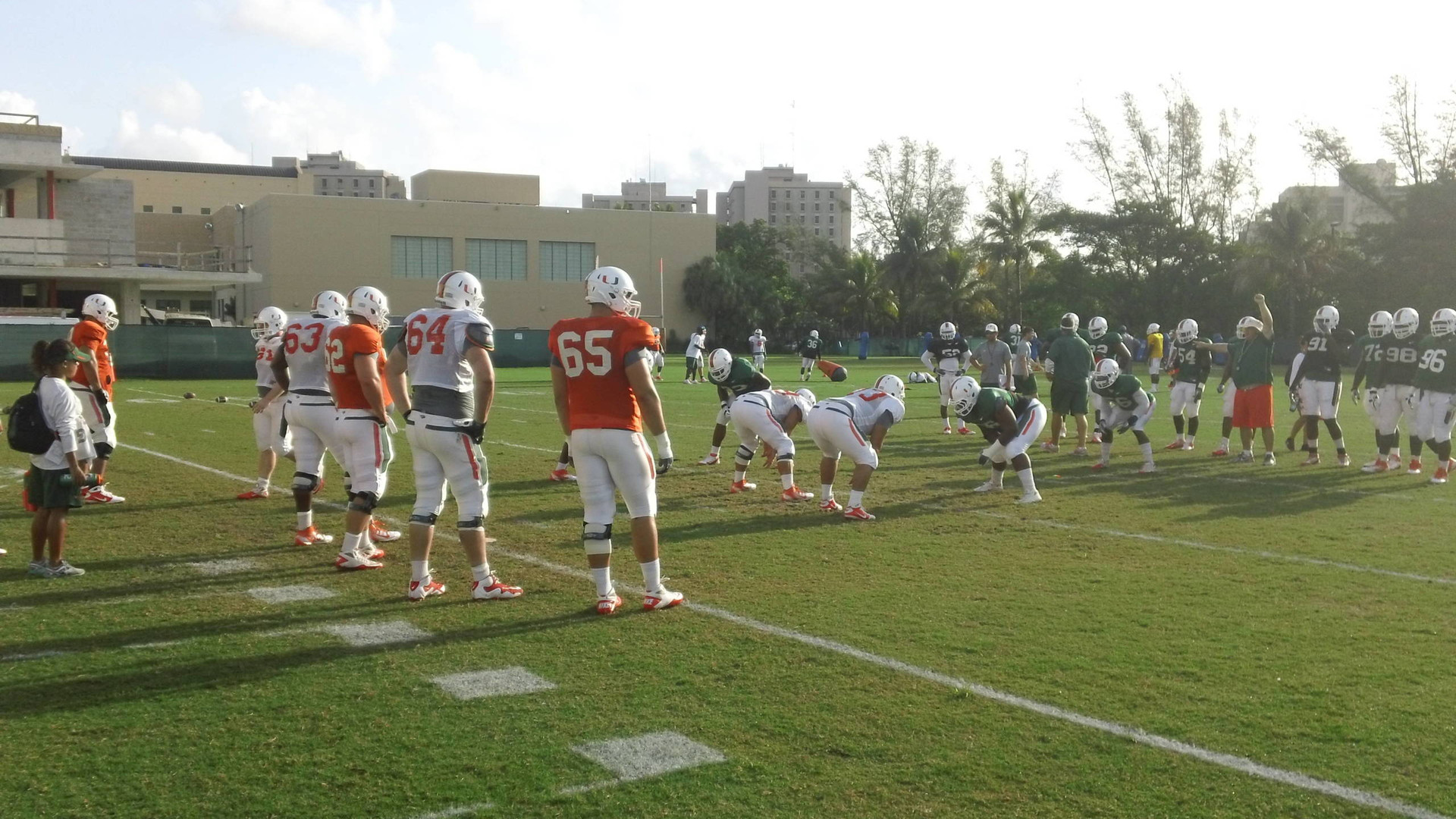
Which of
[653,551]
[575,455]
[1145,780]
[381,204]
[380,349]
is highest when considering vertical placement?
[381,204]

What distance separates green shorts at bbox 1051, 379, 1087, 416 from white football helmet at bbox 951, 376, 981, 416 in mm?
4775

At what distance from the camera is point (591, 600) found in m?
7.46

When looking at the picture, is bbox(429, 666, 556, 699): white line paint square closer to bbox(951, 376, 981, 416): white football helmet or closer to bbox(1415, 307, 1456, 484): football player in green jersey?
bbox(951, 376, 981, 416): white football helmet

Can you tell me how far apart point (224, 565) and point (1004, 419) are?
7.05m

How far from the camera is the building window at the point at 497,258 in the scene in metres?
62.0

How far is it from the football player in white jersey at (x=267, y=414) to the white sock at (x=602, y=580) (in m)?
5.69

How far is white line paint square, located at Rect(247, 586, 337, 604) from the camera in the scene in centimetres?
750

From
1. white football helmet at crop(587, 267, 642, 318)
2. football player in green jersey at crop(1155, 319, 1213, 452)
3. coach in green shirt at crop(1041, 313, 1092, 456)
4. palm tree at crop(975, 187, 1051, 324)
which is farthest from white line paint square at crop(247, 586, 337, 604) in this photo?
palm tree at crop(975, 187, 1051, 324)

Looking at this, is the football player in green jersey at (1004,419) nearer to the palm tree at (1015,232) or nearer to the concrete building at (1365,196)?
the concrete building at (1365,196)

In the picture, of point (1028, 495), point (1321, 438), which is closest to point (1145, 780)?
point (1028, 495)

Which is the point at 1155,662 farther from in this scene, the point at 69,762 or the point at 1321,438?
the point at 1321,438

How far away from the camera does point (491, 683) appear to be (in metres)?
5.72

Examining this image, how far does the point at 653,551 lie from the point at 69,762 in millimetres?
3327

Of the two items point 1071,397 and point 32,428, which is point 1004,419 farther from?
point 32,428
